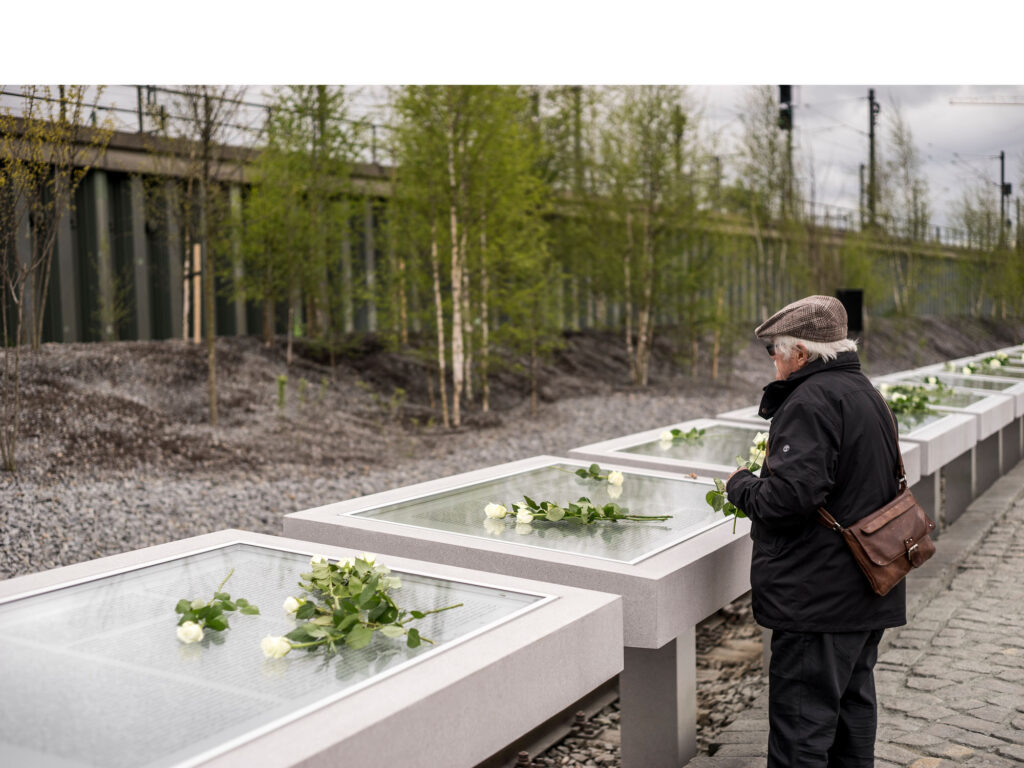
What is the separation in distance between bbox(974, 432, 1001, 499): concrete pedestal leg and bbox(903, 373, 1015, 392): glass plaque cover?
43 cm

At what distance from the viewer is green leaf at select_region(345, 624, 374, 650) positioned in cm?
205

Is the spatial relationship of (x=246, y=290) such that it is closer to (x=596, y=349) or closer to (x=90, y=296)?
(x=90, y=296)

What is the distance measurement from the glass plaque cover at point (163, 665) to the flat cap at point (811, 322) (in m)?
1.03

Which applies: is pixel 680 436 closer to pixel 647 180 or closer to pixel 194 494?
pixel 194 494

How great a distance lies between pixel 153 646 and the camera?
6.88 ft

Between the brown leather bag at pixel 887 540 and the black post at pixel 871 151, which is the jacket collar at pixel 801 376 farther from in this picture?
the black post at pixel 871 151

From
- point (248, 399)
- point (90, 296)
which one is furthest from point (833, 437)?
point (90, 296)

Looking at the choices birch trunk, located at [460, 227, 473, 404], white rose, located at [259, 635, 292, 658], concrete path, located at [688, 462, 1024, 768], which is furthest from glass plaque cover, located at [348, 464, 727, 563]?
birch trunk, located at [460, 227, 473, 404]

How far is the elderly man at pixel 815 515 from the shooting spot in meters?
2.61

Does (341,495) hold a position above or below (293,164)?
below

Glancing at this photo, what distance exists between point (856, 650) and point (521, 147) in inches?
437

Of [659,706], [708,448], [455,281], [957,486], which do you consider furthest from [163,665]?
[455,281]

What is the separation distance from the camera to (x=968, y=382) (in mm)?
8414

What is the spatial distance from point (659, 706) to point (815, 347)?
1359 mm
